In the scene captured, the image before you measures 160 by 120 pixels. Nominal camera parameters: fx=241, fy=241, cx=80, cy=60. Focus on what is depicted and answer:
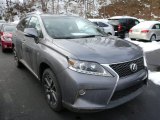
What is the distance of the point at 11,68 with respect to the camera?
24.6 feet

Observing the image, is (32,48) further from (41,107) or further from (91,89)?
(91,89)

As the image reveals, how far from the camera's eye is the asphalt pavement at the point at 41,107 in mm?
4094

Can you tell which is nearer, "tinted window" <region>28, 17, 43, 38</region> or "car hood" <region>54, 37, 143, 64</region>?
"car hood" <region>54, 37, 143, 64</region>

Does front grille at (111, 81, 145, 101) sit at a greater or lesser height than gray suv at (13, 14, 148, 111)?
lesser

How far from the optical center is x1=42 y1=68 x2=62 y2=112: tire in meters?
3.96

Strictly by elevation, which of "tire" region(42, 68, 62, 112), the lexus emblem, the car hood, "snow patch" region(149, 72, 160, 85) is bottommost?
"snow patch" region(149, 72, 160, 85)

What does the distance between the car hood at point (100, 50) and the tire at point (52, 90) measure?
1.81 feet

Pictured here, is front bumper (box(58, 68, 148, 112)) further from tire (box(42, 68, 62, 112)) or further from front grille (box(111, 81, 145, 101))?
tire (box(42, 68, 62, 112))

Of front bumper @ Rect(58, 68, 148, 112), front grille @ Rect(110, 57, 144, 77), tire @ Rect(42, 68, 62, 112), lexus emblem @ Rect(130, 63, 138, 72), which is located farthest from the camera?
tire @ Rect(42, 68, 62, 112)

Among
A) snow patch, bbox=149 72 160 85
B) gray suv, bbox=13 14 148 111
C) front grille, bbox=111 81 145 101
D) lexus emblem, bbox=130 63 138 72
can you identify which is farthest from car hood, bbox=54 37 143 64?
snow patch, bbox=149 72 160 85

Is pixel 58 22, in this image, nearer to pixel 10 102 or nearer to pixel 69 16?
pixel 69 16

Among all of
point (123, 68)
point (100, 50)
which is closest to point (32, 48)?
point (100, 50)

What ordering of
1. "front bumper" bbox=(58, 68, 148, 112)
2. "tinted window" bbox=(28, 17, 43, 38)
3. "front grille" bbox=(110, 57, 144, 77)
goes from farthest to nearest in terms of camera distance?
"tinted window" bbox=(28, 17, 43, 38), "front grille" bbox=(110, 57, 144, 77), "front bumper" bbox=(58, 68, 148, 112)

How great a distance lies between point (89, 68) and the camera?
11.7ft
